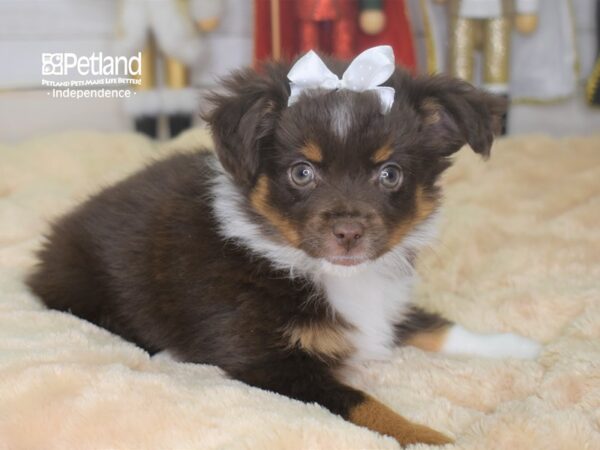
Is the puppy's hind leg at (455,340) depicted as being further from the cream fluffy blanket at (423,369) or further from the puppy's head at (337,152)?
the puppy's head at (337,152)

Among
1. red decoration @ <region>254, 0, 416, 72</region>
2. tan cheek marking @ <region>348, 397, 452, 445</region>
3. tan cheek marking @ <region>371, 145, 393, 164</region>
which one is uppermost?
red decoration @ <region>254, 0, 416, 72</region>

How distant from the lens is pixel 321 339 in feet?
8.45

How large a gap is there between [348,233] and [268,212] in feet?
1.24

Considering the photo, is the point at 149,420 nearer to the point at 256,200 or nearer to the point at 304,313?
the point at 304,313

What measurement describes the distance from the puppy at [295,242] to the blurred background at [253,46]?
7.93ft

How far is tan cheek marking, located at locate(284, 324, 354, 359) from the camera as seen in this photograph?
2.53 meters

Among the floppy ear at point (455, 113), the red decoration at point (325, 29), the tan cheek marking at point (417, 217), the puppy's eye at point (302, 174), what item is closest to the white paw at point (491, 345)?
the tan cheek marking at point (417, 217)

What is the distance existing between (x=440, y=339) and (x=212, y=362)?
99cm

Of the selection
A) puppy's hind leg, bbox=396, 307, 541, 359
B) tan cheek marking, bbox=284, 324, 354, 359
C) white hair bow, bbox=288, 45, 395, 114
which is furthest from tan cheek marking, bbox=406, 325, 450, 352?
white hair bow, bbox=288, 45, 395, 114

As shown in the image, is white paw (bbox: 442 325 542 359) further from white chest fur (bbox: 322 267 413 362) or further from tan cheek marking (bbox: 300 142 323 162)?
tan cheek marking (bbox: 300 142 323 162)

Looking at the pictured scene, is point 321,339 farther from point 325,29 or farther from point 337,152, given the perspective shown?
point 325,29

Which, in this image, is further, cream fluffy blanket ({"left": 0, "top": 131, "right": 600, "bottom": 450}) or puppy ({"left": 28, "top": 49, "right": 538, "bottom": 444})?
puppy ({"left": 28, "top": 49, "right": 538, "bottom": 444})

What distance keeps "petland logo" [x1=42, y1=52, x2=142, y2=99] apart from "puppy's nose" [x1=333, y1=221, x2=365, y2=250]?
372 centimetres

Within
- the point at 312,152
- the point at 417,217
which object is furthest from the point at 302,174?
the point at 417,217
